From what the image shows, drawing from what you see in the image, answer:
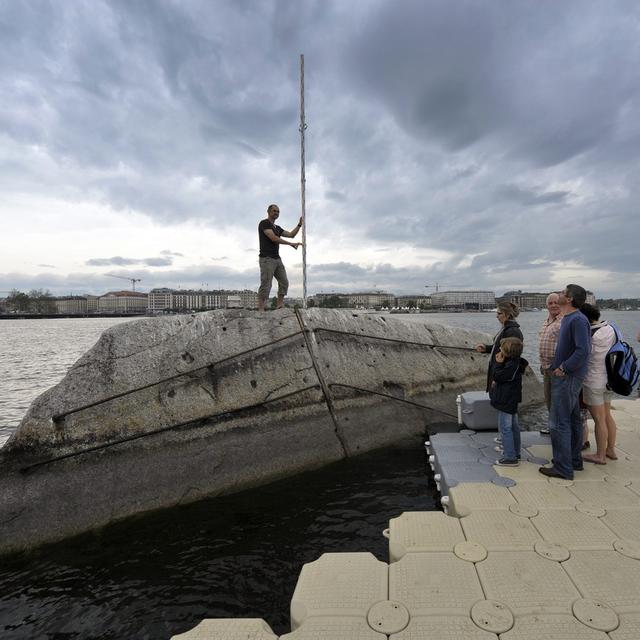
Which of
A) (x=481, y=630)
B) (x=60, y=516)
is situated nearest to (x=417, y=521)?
(x=481, y=630)

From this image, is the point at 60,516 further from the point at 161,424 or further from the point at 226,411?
the point at 226,411

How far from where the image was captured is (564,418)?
4676 mm

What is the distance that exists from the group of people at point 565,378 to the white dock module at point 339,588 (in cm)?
281

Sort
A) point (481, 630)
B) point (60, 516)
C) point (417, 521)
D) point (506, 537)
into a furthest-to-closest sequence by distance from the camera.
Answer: point (60, 516), point (417, 521), point (506, 537), point (481, 630)

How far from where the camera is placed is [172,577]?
4195 millimetres

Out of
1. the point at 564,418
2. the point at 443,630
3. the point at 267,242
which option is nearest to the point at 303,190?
the point at 267,242

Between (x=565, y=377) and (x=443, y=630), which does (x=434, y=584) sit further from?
(x=565, y=377)

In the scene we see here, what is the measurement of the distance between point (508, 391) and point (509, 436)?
2.17 ft

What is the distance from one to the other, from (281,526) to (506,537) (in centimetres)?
267

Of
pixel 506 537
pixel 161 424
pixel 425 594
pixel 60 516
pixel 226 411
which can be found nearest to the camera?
pixel 425 594

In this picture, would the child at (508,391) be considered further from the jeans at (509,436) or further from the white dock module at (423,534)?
the white dock module at (423,534)

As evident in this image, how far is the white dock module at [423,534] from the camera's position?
351 cm

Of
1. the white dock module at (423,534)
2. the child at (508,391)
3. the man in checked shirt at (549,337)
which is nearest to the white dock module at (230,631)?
the white dock module at (423,534)

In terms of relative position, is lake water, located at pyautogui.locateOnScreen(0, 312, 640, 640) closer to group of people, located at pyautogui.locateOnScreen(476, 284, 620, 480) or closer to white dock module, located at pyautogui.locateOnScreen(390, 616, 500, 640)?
white dock module, located at pyautogui.locateOnScreen(390, 616, 500, 640)
